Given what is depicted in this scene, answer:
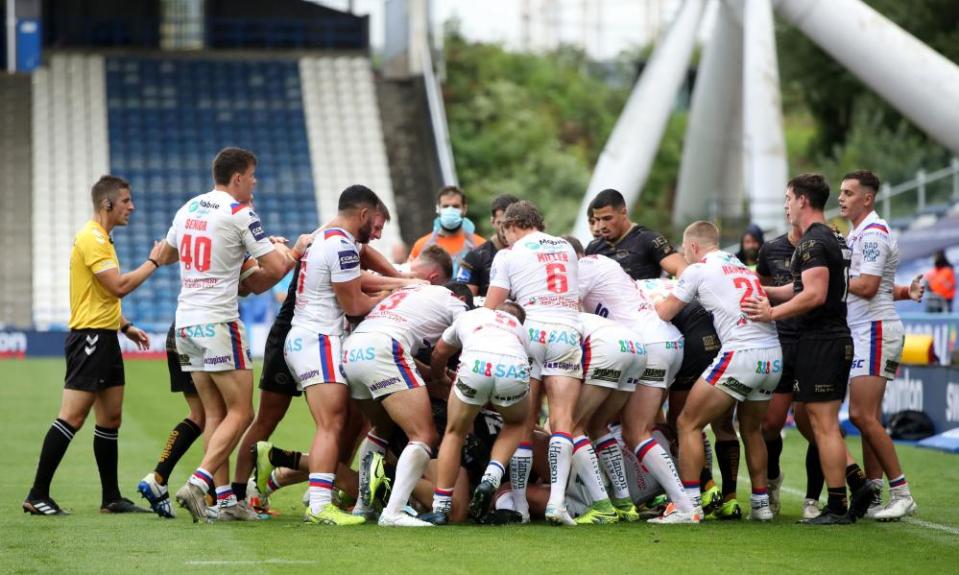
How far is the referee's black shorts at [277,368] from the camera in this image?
9.84 m

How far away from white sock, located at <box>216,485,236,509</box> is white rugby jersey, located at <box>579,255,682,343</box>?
278 centimetres

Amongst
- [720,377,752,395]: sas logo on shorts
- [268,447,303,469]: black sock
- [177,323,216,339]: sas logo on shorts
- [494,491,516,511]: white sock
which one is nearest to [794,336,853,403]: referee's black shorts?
[720,377,752,395]: sas logo on shorts

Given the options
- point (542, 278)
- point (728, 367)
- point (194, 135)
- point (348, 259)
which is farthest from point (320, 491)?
point (194, 135)

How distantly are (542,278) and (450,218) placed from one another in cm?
334

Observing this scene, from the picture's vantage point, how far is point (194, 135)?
37312 millimetres

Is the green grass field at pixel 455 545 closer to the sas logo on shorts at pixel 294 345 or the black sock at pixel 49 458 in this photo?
the black sock at pixel 49 458

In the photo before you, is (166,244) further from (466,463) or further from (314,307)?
(466,463)

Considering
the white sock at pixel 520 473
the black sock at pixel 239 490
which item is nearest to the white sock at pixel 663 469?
the white sock at pixel 520 473

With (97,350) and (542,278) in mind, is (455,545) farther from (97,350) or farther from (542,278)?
(97,350)

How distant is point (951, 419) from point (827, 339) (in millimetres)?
6313

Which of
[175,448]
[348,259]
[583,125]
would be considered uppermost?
[583,125]

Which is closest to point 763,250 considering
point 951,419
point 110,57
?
point 951,419

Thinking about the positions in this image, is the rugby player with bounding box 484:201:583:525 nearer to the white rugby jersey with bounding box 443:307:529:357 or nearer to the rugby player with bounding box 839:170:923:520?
the white rugby jersey with bounding box 443:307:529:357

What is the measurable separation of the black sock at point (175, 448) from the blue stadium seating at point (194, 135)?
2425cm
